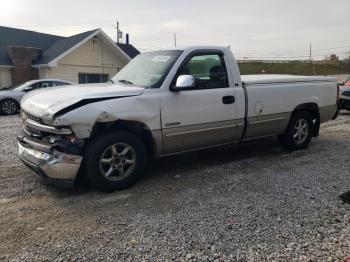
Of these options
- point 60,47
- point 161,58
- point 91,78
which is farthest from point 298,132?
point 60,47

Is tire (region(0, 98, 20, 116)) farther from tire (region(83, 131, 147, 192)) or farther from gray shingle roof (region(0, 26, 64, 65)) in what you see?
tire (region(83, 131, 147, 192))

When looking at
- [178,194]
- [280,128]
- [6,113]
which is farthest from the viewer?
[6,113]

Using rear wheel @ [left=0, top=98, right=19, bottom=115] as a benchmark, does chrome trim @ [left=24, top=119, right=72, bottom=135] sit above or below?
below

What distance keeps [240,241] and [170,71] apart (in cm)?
263

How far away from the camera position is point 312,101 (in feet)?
22.0

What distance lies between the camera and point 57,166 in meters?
4.09

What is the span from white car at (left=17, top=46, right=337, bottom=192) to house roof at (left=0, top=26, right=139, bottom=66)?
16.9 metres

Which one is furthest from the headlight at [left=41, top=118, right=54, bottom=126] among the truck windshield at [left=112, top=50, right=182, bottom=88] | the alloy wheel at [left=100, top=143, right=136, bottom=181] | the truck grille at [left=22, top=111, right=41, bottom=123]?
the truck windshield at [left=112, top=50, right=182, bottom=88]

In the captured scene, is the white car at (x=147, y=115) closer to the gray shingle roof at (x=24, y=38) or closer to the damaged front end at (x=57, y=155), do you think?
the damaged front end at (x=57, y=155)

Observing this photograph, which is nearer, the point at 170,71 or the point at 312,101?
the point at 170,71

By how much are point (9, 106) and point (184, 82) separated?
447 inches

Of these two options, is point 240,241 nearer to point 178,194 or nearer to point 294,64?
point 178,194

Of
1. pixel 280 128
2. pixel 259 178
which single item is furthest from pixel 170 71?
pixel 280 128

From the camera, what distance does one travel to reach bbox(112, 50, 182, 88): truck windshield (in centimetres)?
493
